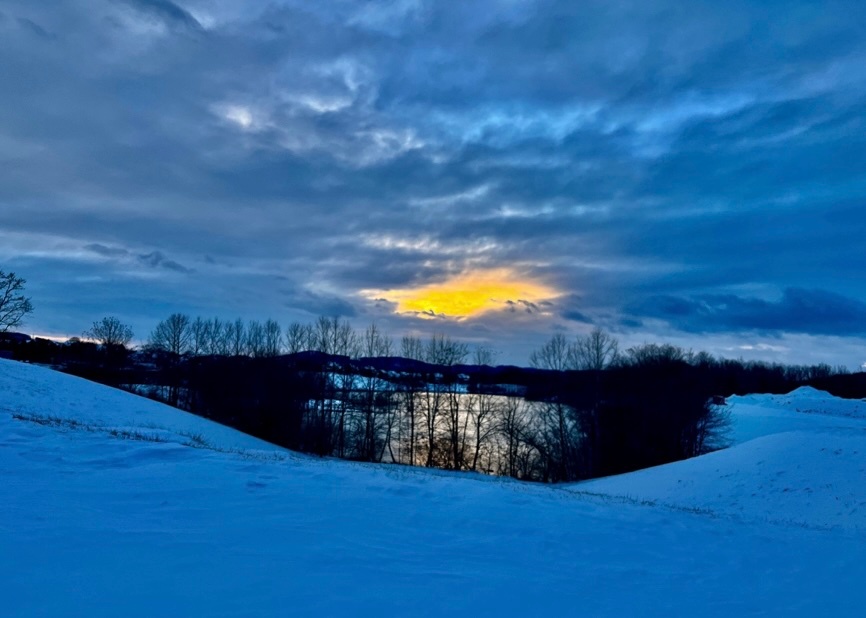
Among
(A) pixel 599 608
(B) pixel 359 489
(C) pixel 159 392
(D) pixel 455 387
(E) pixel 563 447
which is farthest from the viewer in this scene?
(C) pixel 159 392

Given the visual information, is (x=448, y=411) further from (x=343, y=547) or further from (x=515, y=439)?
(x=343, y=547)

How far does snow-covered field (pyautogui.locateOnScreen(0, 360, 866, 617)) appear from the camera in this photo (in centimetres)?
664

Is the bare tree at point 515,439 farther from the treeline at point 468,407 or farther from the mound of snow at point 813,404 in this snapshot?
the mound of snow at point 813,404

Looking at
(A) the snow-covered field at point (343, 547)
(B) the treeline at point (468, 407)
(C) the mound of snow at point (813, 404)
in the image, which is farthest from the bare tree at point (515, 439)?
(A) the snow-covered field at point (343, 547)

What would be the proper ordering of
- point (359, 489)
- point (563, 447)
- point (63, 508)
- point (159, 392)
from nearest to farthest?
point (63, 508) < point (359, 489) < point (563, 447) < point (159, 392)

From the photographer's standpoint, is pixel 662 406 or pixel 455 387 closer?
pixel 662 406

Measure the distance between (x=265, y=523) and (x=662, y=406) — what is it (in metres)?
49.6

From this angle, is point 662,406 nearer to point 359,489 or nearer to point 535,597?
point 359,489

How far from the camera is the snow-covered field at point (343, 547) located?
664 cm

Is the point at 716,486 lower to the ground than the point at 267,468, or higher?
lower

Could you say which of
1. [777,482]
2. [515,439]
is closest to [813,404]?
[515,439]

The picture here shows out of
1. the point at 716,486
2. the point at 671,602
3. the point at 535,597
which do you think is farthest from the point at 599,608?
the point at 716,486

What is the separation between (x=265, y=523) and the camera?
9336 millimetres

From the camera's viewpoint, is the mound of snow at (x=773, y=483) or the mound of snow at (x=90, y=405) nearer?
the mound of snow at (x=773, y=483)
